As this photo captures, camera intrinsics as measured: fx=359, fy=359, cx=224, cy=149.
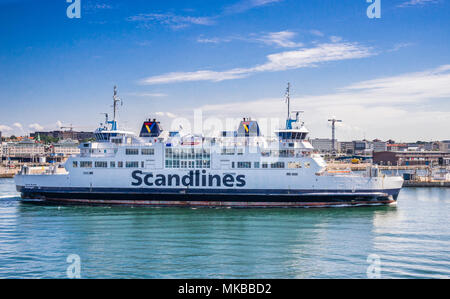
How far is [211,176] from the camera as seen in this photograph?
95.6 feet

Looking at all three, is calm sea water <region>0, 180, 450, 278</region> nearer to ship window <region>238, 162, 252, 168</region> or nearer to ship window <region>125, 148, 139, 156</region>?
ship window <region>238, 162, 252, 168</region>

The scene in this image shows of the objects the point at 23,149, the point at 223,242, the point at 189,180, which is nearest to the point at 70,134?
the point at 23,149

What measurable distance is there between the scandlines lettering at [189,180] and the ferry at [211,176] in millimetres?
80

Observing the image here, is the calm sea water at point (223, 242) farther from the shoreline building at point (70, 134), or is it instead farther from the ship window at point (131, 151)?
the shoreline building at point (70, 134)

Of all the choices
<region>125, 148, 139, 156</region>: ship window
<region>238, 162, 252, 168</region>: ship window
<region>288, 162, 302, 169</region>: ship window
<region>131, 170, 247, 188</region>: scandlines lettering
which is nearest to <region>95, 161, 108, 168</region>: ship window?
<region>125, 148, 139, 156</region>: ship window

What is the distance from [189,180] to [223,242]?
11.5 metres

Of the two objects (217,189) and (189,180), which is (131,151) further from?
(217,189)

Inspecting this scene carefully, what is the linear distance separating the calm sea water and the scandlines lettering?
226 cm

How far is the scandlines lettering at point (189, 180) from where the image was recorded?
28922 mm

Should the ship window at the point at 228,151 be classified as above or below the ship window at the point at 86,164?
above

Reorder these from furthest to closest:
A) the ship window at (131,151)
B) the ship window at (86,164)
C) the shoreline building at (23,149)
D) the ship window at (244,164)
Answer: the shoreline building at (23,149), the ship window at (86,164), the ship window at (131,151), the ship window at (244,164)

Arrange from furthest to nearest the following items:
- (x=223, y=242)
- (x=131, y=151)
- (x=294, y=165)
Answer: (x=131, y=151) → (x=294, y=165) → (x=223, y=242)

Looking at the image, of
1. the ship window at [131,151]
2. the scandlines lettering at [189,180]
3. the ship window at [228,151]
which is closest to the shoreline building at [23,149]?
the ship window at [131,151]

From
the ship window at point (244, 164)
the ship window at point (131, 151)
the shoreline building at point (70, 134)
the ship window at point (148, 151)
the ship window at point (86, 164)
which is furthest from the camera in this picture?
the shoreline building at point (70, 134)
